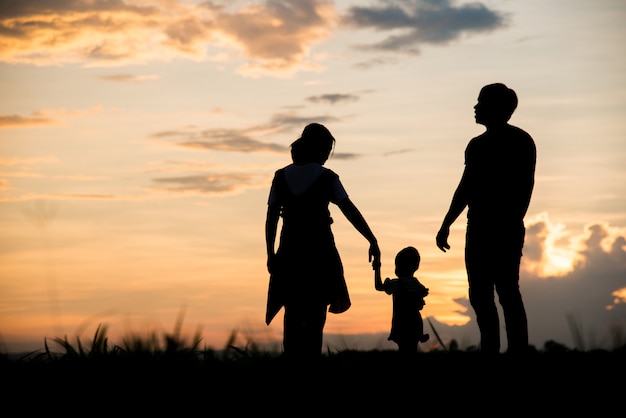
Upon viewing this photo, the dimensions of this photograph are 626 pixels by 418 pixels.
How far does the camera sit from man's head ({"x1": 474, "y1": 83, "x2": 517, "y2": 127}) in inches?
331

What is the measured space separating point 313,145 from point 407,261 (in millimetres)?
2776

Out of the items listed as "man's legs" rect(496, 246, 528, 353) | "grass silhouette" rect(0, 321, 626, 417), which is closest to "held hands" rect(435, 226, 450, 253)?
"man's legs" rect(496, 246, 528, 353)

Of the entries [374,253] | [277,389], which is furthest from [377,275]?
[277,389]

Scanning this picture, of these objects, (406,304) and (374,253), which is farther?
(406,304)

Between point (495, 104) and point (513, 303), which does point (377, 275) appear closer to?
point (513, 303)

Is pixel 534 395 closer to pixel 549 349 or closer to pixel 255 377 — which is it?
pixel 255 377

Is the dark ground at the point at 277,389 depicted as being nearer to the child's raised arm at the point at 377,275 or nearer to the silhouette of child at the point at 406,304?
the child's raised arm at the point at 377,275

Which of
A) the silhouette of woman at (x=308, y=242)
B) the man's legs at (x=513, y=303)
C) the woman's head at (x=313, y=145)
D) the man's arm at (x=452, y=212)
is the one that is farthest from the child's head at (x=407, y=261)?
the woman's head at (x=313, y=145)

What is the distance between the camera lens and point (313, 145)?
25.5 ft

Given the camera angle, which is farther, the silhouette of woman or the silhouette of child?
the silhouette of child

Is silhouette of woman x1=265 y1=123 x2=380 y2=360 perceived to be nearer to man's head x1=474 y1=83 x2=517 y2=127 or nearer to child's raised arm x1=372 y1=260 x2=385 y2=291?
child's raised arm x1=372 y1=260 x2=385 y2=291

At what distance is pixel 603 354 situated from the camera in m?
9.46

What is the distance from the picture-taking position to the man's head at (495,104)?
840cm

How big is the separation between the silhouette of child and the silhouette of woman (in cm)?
206
